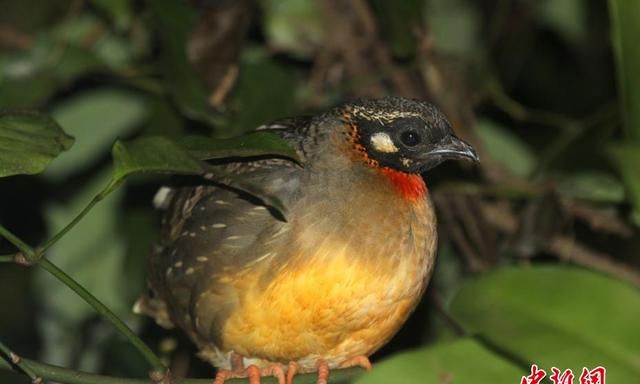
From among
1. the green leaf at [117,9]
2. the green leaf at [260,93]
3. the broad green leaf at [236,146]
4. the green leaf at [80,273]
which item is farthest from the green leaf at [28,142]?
the green leaf at [80,273]

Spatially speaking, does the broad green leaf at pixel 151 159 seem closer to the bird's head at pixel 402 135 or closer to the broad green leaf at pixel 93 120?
the bird's head at pixel 402 135

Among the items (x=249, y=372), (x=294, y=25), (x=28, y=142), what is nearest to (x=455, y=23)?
(x=294, y=25)

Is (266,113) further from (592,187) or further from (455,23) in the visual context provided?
(455,23)

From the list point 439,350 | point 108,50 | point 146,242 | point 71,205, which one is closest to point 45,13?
point 108,50

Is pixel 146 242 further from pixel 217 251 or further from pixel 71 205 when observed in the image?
pixel 217 251

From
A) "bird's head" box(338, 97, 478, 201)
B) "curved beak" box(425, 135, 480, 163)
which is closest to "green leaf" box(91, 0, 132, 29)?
"bird's head" box(338, 97, 478, 201)

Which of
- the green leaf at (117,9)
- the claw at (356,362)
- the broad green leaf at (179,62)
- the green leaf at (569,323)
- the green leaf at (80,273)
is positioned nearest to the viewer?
the green leaf at (569,323)
